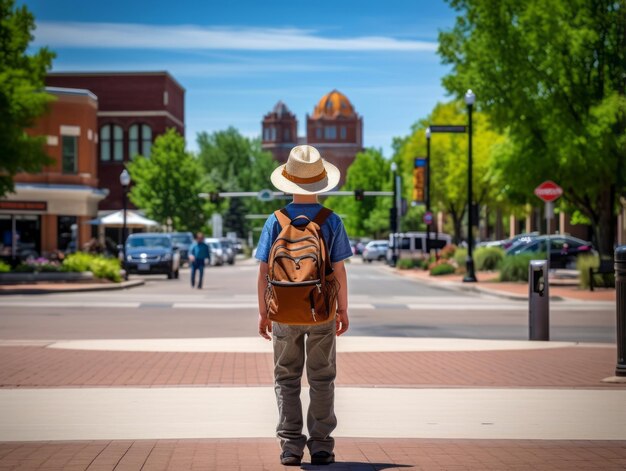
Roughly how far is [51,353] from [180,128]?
84.0 meters

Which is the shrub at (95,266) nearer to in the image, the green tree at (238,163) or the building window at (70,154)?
the building window at (70,154)

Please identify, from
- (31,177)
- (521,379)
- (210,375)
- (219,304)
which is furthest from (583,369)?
(31,177)

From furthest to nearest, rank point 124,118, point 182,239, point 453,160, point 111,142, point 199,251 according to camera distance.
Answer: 1. point 124,118
2. point 111,142
3. point 453,160
4. point 182,239
5. point 199,251

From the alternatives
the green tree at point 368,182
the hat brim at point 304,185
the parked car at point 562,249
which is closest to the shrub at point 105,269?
the parked car at point 562,249

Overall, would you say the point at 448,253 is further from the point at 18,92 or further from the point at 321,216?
the point at 321,216

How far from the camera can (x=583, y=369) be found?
12.7 m

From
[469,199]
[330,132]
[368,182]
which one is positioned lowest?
[469,199]

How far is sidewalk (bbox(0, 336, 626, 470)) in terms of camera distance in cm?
744

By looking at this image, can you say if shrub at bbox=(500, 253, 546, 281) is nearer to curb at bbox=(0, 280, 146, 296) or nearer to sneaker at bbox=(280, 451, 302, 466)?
curb at bbox=(0, 280, 146, 296)

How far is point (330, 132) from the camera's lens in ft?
627

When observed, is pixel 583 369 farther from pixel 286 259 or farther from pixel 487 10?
pixel 487 10

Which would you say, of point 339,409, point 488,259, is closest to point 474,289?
point 488,259

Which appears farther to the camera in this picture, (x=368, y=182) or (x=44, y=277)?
(x=368, y=182)

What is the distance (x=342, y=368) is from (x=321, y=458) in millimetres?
5687
